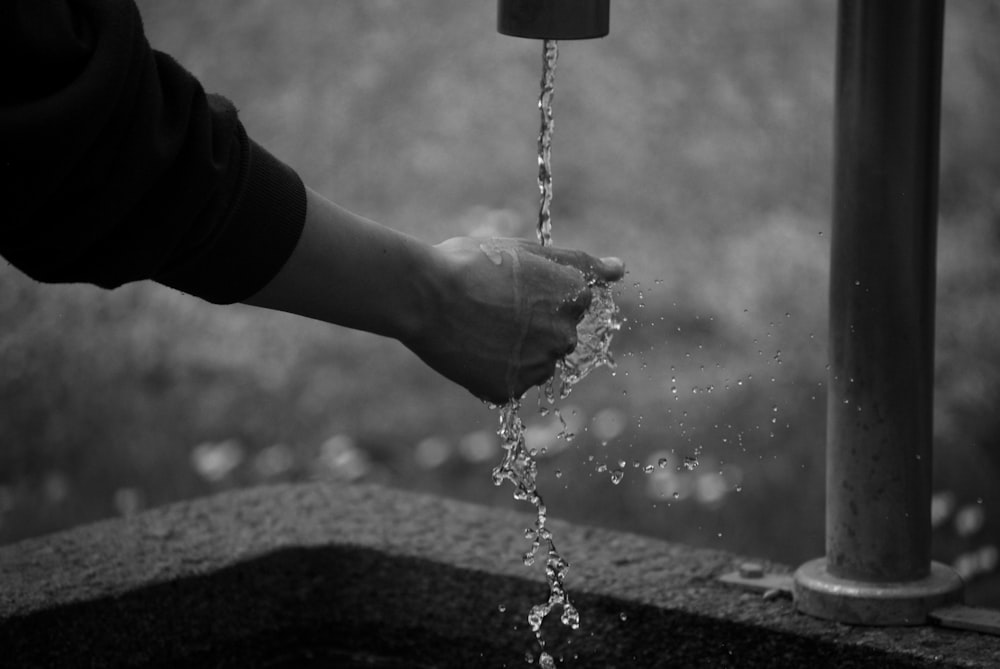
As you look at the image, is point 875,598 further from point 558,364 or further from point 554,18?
point 554,18

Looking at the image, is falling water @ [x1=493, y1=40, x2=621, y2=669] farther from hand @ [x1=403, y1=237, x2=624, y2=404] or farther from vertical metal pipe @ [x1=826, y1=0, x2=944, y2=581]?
vertical metal pipe @ [x1=826, y1=0, x2=944, y2=581]

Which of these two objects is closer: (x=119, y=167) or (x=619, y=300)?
(x=119, y=167)

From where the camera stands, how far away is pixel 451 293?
1.51 m

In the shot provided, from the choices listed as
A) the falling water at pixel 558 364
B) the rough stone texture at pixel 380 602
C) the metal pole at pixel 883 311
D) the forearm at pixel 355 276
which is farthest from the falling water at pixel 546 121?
the rough stone texture at pixel 380 602

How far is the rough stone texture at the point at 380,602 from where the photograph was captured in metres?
1.66

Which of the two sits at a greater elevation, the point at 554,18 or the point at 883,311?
the point at 554,18

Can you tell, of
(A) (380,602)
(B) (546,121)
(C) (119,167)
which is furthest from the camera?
(A) (380,602)

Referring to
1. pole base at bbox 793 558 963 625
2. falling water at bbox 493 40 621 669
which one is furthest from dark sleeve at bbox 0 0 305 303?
pole base at bbox 793 558 963 625

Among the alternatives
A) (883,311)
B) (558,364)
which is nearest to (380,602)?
(558,364)

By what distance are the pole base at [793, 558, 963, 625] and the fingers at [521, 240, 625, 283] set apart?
17.9 inches

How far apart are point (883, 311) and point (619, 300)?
103 inches

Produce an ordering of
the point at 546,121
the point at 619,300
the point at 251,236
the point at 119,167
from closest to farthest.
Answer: the point at 119,167, the point at 251,236, the point at 546,121, the point at 619,300

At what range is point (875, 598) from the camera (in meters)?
1.62

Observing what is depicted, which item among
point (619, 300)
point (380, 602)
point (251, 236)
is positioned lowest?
point (380, 602)
